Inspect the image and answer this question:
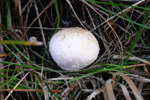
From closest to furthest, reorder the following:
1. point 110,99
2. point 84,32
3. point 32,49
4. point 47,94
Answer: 1. point 110,99
2. point 47,94
3. point 84,32
4. point 32,49

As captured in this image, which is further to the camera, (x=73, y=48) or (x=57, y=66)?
(x=57, y=66)

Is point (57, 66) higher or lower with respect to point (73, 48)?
lower

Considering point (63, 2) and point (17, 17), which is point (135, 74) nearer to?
point (63, 2)

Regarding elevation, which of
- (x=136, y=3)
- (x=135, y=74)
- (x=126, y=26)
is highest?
(x=136, y=3)

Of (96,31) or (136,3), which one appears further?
(96,31)

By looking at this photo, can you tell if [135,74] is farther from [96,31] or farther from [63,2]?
[63,2]

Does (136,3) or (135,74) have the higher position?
(136,3)

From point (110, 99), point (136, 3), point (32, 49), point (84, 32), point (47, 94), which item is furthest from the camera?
point (32, 49)

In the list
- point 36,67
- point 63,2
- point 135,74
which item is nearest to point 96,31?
point 63,2
